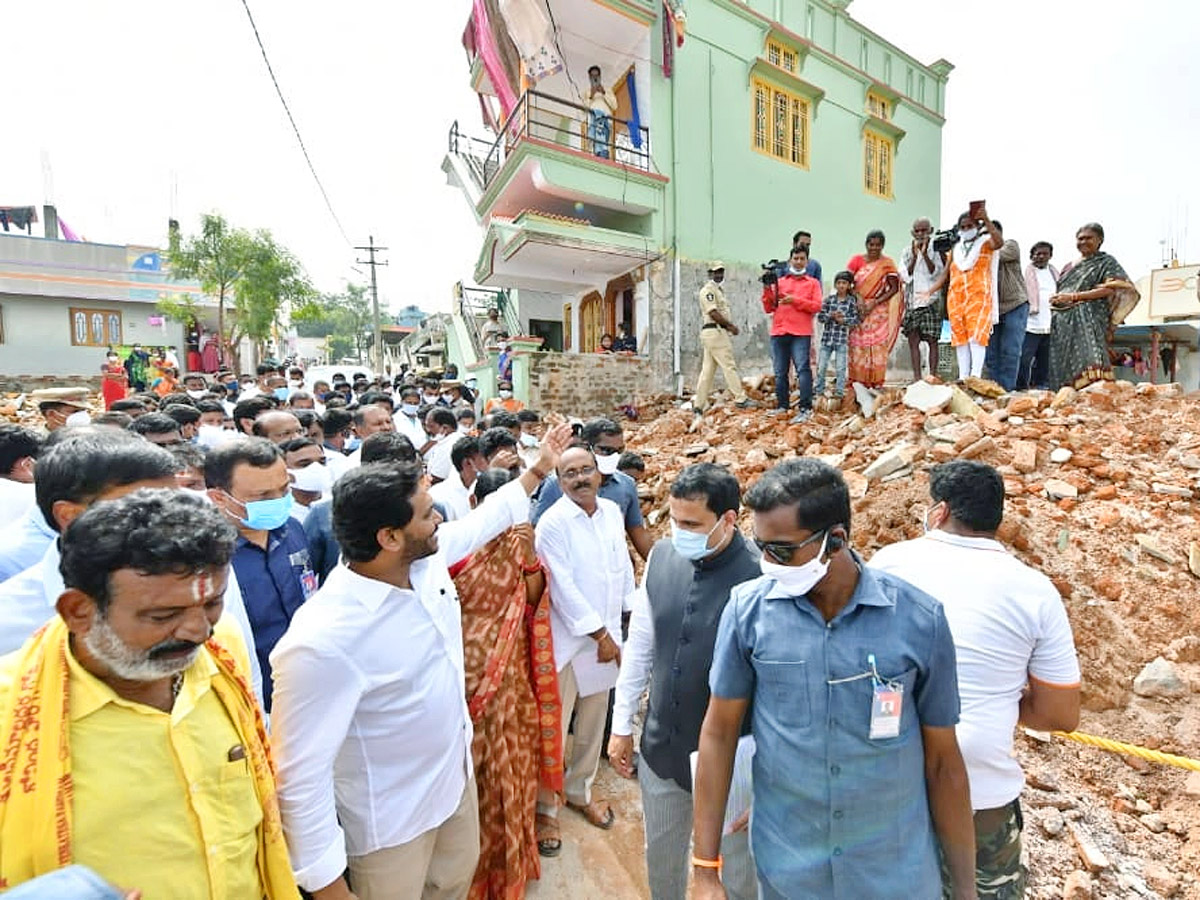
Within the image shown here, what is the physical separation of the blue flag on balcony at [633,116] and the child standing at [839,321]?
24.1 ft

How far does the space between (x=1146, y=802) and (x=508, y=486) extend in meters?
3.42

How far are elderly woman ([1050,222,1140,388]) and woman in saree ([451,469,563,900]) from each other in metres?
6.70

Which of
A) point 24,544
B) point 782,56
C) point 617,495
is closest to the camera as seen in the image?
point 24,544

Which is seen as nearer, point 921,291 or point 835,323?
point 921,291

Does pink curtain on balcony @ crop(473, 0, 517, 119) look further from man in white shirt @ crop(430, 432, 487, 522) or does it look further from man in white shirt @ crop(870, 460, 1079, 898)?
man in white shirt @ crop(870, 460, 1079, 898)

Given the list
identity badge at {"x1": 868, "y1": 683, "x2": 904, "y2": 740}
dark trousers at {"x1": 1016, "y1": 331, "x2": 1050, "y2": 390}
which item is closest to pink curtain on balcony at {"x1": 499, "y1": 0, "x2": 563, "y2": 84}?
dark trousers at {"x1": 1016, "y1": 331, "x2": 1050, "y2": 390}

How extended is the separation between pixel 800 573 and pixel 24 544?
7.72 feet

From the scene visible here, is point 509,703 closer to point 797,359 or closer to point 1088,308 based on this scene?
point 797,359

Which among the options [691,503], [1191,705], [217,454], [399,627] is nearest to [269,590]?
[217,454]

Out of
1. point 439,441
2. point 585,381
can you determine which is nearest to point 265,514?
point 439,441

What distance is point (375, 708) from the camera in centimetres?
161

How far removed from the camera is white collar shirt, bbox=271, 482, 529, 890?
147cm

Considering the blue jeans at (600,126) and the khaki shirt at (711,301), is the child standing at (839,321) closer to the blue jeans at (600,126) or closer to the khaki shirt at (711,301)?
the khaki shirt at (711,301)

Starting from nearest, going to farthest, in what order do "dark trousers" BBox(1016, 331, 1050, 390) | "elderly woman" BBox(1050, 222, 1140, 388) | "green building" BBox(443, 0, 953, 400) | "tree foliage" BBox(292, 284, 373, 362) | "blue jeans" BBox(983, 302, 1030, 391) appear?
"elderly woman" BBox(1050, 222, 1140, 388) → "blue jeans" BBox(983, 302, 1030, 391) → "dark trousers" BBox(1016, 331, 1050, 390) → "green building" BBox(443, 0, 953, 400) → "tree foliage" BBox(292, 284, 373, 362)
